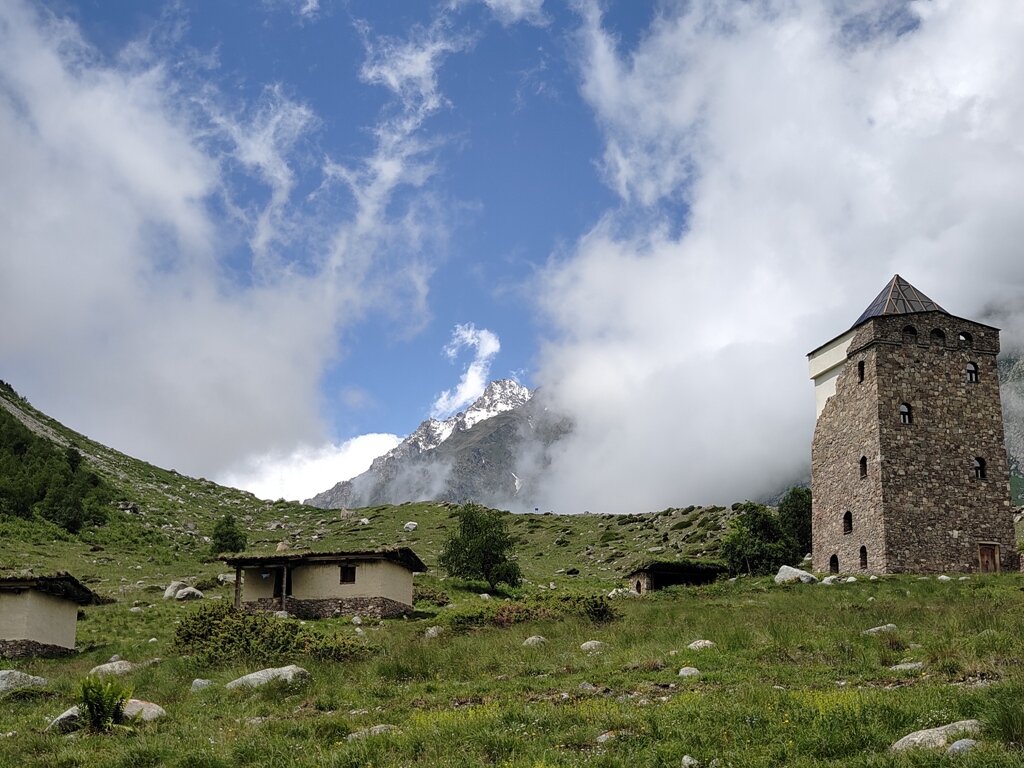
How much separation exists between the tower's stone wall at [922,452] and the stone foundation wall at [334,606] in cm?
2115

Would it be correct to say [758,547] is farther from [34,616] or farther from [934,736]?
[934,736]

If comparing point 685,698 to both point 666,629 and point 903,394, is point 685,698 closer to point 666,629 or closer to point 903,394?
point 666,629

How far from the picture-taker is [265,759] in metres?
12.3

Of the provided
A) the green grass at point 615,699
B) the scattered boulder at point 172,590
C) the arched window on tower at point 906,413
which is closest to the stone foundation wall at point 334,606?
the scattered boulder at point 172,590

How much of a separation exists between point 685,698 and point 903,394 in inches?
1237

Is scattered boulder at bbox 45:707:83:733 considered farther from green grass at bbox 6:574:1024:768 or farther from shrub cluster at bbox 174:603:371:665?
shrub cluster at bbox 174:603:371:665

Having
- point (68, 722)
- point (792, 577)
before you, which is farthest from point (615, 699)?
point (792, 577)

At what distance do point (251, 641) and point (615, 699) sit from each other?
1347 cm

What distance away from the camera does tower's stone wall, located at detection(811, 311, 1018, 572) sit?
130 ft

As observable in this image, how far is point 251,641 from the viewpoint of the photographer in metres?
24.7

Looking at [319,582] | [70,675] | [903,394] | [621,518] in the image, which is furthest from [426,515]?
[70,675]

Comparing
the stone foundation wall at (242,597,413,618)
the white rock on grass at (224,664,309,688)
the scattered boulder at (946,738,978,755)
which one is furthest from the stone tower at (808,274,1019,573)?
the scattered boulder at (946,738,978,755)

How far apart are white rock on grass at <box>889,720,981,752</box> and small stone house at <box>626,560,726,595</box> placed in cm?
3538

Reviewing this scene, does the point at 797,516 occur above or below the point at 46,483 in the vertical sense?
below
